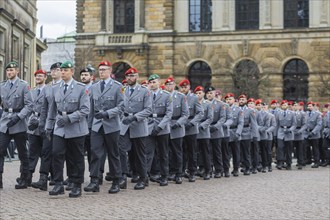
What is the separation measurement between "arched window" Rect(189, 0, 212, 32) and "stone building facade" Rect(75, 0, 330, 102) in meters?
0.07

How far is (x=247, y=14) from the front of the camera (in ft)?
153

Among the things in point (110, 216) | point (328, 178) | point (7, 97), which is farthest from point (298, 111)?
point (110, 216)

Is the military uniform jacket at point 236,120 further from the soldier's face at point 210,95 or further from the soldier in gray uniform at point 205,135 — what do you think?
the soldier in gray uniform at point 205,135

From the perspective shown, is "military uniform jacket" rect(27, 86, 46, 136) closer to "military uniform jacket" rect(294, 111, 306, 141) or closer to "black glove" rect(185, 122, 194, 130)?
"black glove" rect(185, 122, 194, 130)

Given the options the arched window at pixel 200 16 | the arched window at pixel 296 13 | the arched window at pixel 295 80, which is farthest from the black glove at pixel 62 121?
the arched window at pixel 200 16

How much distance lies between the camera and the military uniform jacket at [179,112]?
14836 mm

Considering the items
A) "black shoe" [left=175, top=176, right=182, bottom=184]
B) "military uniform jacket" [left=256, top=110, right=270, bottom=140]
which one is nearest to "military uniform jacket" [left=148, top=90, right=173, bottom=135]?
"black shoe" [left=175, top=176, right=182, bottom=184]

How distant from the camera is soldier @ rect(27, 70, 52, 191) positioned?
490 inches

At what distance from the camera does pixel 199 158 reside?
17.4m

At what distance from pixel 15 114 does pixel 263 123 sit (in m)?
10.1

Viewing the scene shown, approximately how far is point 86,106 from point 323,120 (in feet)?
51.8

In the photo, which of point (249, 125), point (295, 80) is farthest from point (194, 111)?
point (295, 80)

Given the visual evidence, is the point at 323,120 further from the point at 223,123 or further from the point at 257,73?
the point at 257,73

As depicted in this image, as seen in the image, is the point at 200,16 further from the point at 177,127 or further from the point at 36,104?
the point at 36,104
